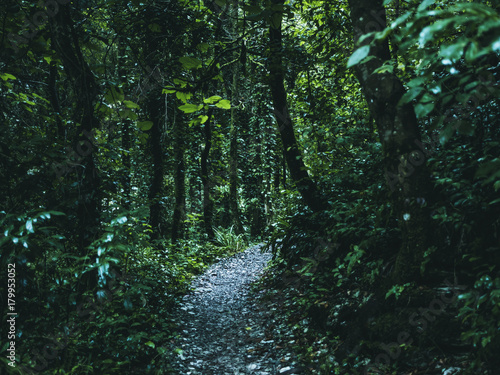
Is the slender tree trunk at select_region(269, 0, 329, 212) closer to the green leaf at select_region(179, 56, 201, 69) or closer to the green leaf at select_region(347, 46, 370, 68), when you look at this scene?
the green leaf at select_region(179, 56, 201, 69)

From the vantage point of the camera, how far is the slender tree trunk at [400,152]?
376 cm

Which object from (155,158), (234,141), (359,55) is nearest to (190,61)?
(359,55)

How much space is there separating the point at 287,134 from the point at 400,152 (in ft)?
14.4

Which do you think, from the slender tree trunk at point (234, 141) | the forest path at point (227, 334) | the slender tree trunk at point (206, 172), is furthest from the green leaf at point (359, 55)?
the slender tree trunk at point (234, 141)

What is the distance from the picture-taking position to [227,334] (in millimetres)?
5953

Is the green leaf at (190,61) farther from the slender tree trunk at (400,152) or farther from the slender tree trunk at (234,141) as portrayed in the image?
the slender tree trunk at (234,141)

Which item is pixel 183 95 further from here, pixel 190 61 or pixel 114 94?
pixel 114 94

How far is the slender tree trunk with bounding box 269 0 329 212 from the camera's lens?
7105 millimetres

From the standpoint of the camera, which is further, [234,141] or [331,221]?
[234,141]

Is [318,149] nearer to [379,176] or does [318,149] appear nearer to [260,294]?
[379,176]

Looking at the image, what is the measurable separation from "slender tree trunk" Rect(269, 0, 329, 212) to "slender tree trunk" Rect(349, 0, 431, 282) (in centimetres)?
309

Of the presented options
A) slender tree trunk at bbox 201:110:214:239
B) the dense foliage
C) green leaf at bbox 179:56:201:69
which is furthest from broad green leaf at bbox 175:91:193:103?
slender tree trunk at bbox 201:110:214:239

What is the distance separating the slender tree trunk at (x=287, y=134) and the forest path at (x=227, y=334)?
261 cm

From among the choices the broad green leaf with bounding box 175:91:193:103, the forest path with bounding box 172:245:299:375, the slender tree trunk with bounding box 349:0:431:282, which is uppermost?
the broad green leaf with bounding box 175:91:193:103
